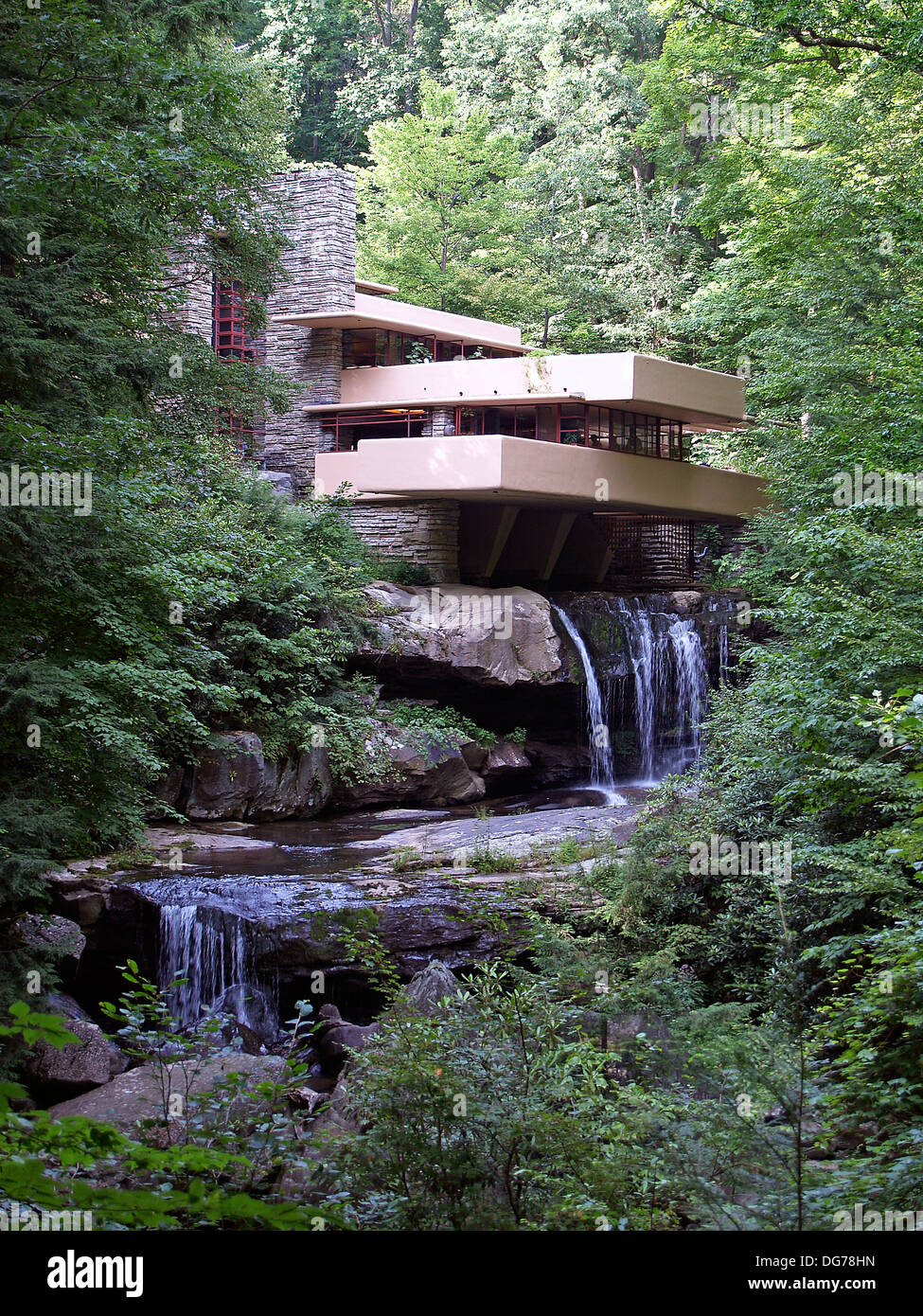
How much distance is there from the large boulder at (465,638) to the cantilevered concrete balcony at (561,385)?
4.33 metres

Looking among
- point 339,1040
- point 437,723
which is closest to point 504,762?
point 437,723

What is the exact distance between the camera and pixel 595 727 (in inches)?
752

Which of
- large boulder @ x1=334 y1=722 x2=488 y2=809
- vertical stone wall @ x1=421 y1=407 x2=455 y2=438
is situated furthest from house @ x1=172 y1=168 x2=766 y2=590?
large boulder @ x1=334 y1=722 x2=488 y2=809

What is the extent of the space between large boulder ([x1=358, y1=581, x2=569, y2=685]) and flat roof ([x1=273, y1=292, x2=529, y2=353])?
6.64 m

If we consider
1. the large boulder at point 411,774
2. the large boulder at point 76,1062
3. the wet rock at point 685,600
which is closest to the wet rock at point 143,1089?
the large boulder at point 76,1062

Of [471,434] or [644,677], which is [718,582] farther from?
[471,434]

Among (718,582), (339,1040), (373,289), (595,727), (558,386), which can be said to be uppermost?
(373,289)

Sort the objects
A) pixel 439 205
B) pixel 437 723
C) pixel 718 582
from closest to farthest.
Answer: pixel 437 723, pixel 718 582, pixel 439 205

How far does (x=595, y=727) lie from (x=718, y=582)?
5589 millimetres

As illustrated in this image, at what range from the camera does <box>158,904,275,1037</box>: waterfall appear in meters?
10.1

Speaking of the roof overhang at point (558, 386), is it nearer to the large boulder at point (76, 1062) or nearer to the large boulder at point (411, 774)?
the large boulder at point (411, 774)

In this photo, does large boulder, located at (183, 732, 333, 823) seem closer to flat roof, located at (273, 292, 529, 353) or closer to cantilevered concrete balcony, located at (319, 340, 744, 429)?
cantilevered concrete balcony, located at (319, 340, 744, 429)

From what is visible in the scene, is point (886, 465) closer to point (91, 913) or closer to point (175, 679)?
point (175, 679)

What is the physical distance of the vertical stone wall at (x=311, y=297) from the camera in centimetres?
2238
